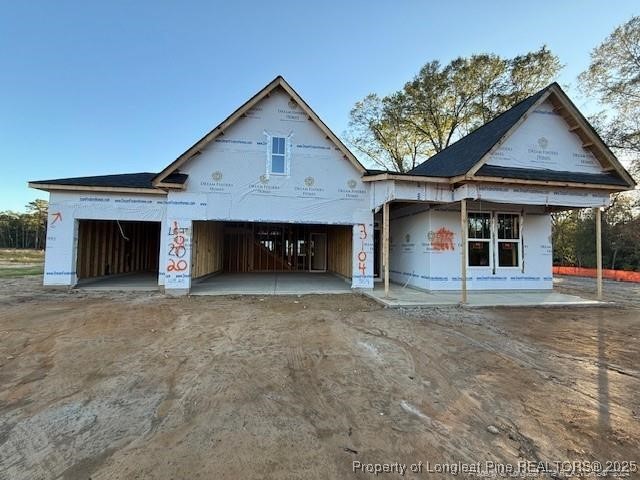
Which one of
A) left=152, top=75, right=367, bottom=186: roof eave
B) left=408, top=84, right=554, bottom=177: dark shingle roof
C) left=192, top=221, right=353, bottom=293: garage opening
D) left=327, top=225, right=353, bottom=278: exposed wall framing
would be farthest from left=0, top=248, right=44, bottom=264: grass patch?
left=408, top=84, right=554, bottom=177: dark shingle roof

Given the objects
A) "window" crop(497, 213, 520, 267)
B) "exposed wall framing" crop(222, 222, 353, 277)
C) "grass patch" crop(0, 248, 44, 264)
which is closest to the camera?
"window" crop(497, 213, 520, 267)

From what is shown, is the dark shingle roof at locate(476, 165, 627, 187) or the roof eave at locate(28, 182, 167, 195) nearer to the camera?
the dark shingle roof at locate(476, 165, 627, 187)

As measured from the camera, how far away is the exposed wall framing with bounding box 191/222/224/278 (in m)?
11.3

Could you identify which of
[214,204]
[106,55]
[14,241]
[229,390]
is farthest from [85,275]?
[14,241]

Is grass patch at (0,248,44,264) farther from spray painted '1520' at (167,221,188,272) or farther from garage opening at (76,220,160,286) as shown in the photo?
spray painted '1520' at (167,221,188,272)

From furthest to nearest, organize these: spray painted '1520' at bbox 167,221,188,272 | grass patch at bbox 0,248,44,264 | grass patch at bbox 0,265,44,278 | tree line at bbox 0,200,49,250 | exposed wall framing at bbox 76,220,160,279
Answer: tree line at bbox 0,200,49,250 → grass patch at bbox 0,248,44,264 → grass patch at bbox 0,265,44,278 → exposed wall framing at bbox 76,220,160,279 → spray painted '1520' at bbox 167,221,188,272

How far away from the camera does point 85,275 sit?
38.6 feet

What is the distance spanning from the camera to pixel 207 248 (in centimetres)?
1333

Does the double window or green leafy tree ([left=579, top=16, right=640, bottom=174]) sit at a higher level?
green leafy tree ([left=579, top=16, right=640, bottom=174])

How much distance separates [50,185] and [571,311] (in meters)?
15.7

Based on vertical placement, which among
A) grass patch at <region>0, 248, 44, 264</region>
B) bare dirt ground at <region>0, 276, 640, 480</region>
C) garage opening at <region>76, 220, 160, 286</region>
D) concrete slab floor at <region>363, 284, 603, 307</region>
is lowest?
bare dirt ground at <region>0, 276, 640, 480</region>

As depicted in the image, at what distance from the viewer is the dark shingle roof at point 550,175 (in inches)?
358

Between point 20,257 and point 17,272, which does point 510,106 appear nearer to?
point 17,272

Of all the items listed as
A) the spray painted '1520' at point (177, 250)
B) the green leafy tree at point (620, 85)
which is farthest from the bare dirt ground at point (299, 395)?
the green leafy tree at point (620, 85)
